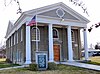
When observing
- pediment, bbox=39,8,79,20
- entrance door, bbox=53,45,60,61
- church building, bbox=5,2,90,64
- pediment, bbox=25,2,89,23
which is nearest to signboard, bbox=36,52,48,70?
church building, bbox=5,2,90,64

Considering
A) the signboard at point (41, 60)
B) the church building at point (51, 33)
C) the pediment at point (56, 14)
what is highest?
the pediment at point (56, 14)

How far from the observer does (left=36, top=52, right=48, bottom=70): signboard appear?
1828 centimetres

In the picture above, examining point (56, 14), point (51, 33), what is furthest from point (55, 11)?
point (51, 33)

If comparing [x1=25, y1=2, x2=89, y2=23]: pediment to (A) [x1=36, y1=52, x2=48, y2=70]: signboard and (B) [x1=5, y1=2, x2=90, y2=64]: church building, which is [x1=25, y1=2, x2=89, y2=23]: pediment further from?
(A) [x1=36, y1=52, x2=48, y2=70]: signboard

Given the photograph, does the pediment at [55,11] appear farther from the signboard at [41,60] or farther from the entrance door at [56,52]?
the signboard at [41,60]

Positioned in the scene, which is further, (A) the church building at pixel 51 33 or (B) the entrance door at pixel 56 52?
(B) the entrance door at pixel 56 52

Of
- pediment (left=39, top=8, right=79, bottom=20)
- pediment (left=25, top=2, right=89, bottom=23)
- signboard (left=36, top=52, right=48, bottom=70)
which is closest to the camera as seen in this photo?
signboard (left=36, top=52, right=48, bottom=70)

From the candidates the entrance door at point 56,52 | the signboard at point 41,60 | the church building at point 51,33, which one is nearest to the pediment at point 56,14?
the church building at point 51,33

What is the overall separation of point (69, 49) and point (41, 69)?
833cm

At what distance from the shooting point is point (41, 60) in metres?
18.6

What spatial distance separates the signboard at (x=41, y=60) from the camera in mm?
18281

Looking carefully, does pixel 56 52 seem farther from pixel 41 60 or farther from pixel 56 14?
pixel 41 60

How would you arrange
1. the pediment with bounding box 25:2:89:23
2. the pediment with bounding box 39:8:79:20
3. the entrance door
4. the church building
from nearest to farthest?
the church building
the pediment with bounding box 25:2:89:23
the pediment with bounding box 39:8:79:20
the entrance door

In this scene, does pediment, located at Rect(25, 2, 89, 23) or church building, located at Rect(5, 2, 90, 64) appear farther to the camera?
pediment, located at Rect(25, 2, 89, 23)
